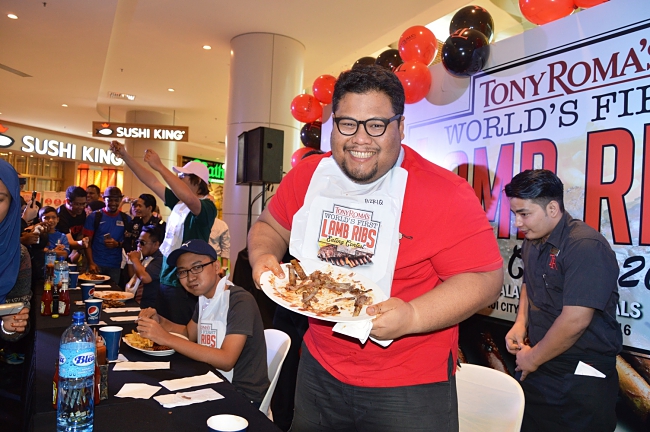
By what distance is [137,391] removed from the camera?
172 centimetres

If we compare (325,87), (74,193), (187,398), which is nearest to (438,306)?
(187,398)

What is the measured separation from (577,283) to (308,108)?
12.0ft

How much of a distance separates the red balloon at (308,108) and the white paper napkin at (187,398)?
3.96 meters

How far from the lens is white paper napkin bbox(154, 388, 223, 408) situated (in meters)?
1.62

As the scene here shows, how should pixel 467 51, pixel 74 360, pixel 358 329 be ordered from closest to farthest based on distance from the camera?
pixel 358 329
pixel 74 360
pixel 467 51

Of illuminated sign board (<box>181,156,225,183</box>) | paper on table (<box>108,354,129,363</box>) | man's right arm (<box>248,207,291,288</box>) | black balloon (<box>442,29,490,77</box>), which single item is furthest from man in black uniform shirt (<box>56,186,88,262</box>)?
illuminated sign board (<box>181,156,225,183</box>)

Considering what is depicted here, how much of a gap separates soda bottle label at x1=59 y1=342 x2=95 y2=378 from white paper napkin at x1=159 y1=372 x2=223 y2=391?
0.47 m

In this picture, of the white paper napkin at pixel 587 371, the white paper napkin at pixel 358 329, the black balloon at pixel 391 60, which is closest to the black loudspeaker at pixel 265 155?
the black balloon at pixel 391 60

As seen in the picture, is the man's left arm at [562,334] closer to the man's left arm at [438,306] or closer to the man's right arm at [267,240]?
the man's left arm at [438,306]

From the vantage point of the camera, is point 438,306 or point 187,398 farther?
point 187,398

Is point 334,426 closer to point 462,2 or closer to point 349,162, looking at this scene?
point 349,162

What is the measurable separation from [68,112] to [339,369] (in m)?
12.6

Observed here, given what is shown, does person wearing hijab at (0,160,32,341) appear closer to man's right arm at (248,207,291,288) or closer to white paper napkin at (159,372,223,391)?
white paper napkin at (159,372,223,391)

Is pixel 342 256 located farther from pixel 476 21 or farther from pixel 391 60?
pixel 391 60
